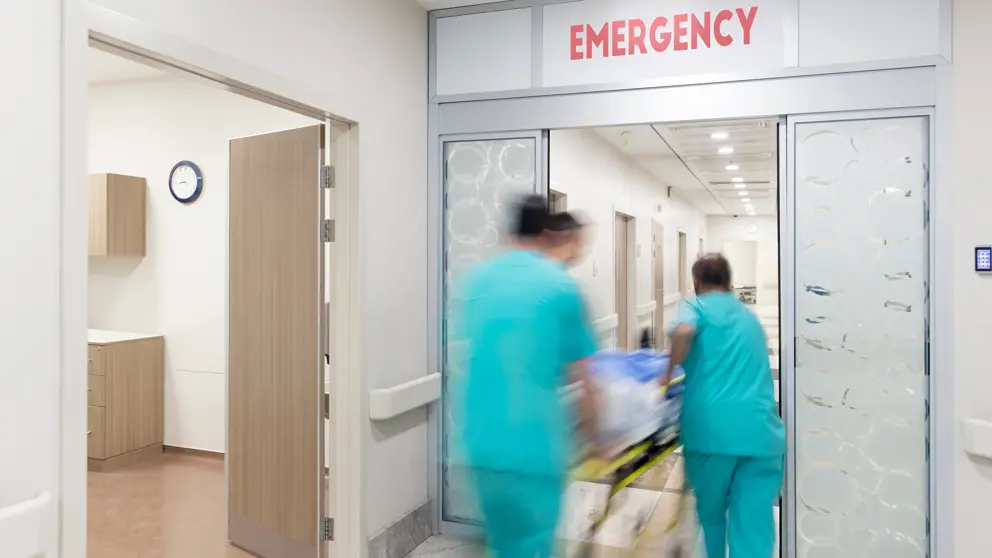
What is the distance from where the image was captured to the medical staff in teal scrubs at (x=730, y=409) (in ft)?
8.96

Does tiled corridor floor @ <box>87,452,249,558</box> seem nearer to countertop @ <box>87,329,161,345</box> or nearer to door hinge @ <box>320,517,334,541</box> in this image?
door hinge @ <box>320,517,334,541</box>

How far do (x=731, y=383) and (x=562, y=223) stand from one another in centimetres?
103

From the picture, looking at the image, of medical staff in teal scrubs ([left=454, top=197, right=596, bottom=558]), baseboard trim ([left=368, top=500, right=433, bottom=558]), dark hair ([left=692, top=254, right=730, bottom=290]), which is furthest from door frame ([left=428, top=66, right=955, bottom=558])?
baseboard trim ([left=368, top=500, right=433, bottom=558])

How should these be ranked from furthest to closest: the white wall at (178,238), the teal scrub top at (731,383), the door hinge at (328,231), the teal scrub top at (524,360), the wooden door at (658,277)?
the wooden door at (658,277) < the white wall at (178,238) < the door hinge at (328,231) < the teal scrub top at (731,383) < the teal scrub top at (524,360)

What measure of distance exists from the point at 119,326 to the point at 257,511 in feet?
10.4

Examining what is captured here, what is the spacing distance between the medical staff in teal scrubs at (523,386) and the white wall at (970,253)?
6.20 feet

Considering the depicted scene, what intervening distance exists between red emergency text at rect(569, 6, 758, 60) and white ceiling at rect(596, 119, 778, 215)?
1.53 ft

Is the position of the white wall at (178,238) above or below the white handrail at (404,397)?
above

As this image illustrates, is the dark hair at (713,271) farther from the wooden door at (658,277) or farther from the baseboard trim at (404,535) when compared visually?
the wooden door at (658,277)

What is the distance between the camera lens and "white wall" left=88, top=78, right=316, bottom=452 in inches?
217

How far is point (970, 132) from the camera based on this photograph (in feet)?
9.90

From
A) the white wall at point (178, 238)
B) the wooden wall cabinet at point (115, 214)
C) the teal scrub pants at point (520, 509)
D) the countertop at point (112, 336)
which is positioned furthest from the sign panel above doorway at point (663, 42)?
the countertop at point (112, 336)

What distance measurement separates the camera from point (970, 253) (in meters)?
3.02

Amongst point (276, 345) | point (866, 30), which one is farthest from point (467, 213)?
point (866, 30)
